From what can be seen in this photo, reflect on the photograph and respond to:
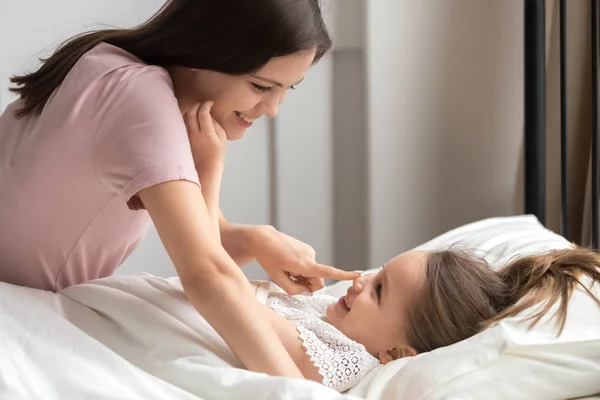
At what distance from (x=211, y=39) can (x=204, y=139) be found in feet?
0.53

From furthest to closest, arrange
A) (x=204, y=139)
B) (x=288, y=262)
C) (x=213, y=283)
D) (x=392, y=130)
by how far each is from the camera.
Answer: (x=392, y=130), (x=288, y=262), (x=204, y=139), (x=213, y=283)

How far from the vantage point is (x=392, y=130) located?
104 inches

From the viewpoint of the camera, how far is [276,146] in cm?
271

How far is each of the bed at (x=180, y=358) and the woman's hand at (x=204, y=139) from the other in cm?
21

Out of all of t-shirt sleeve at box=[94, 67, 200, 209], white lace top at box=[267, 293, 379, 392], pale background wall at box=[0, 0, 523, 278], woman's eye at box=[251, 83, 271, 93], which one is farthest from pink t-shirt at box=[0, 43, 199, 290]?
pale background wall at box=[0, 0, 523, 278]

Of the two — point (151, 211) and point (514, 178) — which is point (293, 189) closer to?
point (514, 178)

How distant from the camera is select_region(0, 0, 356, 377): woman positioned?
104 cm

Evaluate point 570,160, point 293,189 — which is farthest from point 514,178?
point 293,189

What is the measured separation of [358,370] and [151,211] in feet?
1.31

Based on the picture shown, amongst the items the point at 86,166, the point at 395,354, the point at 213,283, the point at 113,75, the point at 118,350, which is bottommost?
the point at 395,354

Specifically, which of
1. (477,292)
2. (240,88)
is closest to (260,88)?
(240,88)

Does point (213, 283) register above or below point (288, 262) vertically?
above

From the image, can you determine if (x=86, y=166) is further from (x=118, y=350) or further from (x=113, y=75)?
(x=118, y=350)

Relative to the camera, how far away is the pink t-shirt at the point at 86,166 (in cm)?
109
